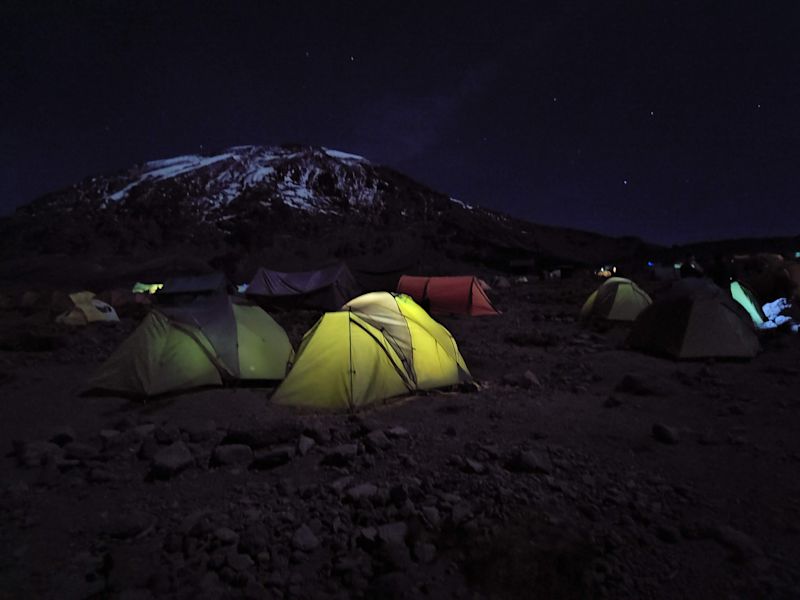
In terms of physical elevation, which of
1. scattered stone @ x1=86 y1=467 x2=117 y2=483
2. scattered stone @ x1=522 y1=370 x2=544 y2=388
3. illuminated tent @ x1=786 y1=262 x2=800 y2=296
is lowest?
scattered stone @ x1=86 y1=467 x2=117 y2=483

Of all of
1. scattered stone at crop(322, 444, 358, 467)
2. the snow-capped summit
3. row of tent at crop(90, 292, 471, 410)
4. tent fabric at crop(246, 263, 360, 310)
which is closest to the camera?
scattered stone at crop(322, 444, 358, 467)

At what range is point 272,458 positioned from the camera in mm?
4953

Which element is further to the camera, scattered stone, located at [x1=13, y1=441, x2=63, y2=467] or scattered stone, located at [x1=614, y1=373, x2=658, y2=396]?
scattered stone, located at [x1=614, y1=373, x2=658, y2=396]

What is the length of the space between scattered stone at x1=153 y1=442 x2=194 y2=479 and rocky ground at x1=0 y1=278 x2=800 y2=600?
0.08 feet

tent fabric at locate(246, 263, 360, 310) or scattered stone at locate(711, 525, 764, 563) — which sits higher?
tent fabric at locate(246, 263, 360, 310)

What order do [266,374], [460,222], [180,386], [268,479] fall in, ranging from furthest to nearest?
[460,222]
[266,374]
[180,386]
[268,479]

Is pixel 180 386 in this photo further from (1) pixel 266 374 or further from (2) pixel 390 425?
(2) pixel 390 425

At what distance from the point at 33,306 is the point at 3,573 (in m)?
22.3

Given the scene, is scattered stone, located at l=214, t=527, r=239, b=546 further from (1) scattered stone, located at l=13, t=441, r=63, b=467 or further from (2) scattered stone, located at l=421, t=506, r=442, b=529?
(1) scattered stone, located at l=13, t=441, r=63, b=467

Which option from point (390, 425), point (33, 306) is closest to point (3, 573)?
point (390, 425)

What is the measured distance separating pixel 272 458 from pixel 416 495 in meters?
1.83

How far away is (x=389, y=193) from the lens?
132750 mm

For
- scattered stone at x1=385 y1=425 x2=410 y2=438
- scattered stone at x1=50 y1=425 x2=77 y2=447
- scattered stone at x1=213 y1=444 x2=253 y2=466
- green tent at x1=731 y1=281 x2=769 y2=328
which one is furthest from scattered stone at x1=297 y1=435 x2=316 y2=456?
green tent at x1=731 y1=281 x2=769 y2=328

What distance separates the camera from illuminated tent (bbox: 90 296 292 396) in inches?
305
